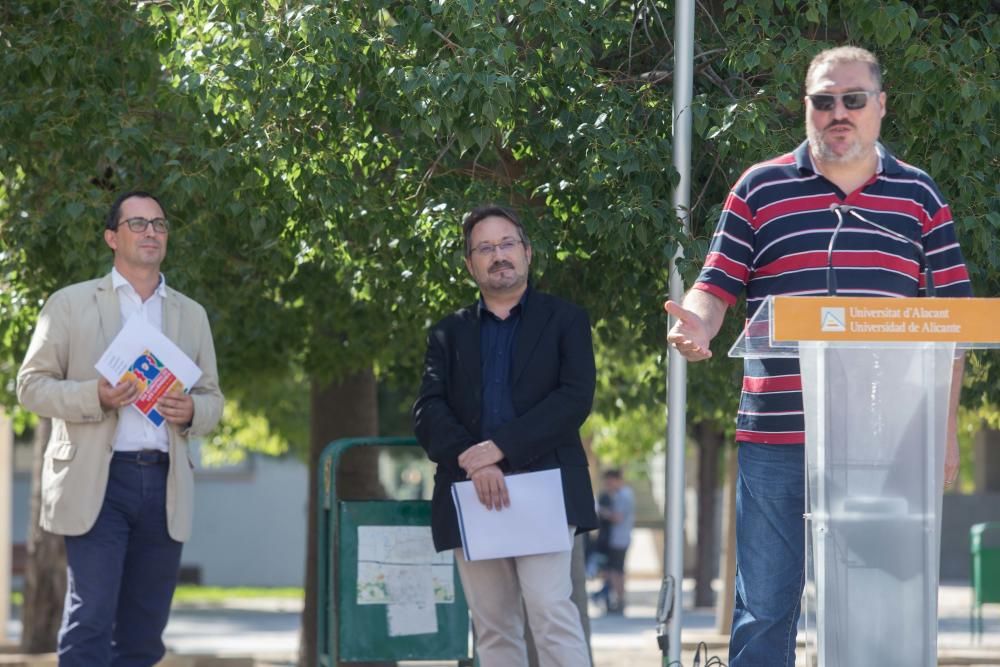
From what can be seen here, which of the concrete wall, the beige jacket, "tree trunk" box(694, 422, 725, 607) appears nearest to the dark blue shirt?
the beige jacket

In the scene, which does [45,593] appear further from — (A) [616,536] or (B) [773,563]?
(A) [616,536]

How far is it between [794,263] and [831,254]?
19 cm

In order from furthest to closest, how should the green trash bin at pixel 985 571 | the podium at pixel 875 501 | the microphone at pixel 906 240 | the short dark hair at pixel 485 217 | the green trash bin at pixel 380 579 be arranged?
the green trash bin at pixel 985 571
the green trash bin at pixel 380 579
the short dark hair at pixel 485 217
the microphone at pixel 906 240
the podium at pixel 875 501

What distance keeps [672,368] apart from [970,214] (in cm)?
144

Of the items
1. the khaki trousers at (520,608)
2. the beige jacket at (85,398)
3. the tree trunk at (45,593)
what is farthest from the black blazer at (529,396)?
the tree trunk at (45,593)

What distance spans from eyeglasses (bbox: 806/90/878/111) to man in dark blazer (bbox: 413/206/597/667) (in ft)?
6.06

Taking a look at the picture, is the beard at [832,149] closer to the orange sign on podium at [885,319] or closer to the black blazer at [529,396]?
the orange sign on podium at [885,319]

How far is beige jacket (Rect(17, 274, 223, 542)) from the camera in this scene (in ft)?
19.3

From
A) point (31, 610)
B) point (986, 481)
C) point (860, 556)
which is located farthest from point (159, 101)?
point (986, 481)

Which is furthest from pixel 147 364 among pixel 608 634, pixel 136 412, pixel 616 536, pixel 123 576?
pixel 616 536

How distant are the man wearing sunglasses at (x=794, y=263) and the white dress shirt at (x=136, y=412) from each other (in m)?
2.36

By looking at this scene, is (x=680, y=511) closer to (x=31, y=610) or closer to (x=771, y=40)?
(x=771, y=40)

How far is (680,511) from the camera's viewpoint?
20.2ft

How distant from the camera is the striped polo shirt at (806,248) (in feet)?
14.8
